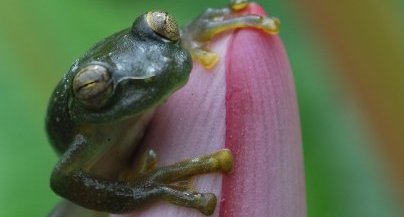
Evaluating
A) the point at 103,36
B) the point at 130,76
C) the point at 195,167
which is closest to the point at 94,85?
the point at 130,76

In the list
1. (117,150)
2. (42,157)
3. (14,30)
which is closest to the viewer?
(117,150)

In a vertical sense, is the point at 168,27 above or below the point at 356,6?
above

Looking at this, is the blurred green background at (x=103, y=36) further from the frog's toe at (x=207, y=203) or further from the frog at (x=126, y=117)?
the frog's toe at (x=207, y=203)

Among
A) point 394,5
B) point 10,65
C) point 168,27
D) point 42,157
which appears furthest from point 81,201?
point 394,5

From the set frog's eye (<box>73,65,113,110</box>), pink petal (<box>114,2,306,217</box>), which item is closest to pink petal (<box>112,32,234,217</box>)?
pink petal (<box>114,2,306,217</box>)

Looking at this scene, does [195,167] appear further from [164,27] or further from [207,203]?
[164,27]

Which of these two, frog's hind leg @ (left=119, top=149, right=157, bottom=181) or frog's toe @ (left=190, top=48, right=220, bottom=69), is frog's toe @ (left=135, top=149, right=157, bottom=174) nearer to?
frog's hind leg @ (left=119, top=149, right=157, bottom=181)

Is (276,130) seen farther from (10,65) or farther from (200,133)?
(10,65)

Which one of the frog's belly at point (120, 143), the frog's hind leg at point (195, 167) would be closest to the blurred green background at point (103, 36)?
the frog's belly at point (120, 143)

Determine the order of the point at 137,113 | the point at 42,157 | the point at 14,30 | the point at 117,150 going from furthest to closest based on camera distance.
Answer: the point at 14,30
the point at 42,157
the point at 117,150
the point at 137,113
